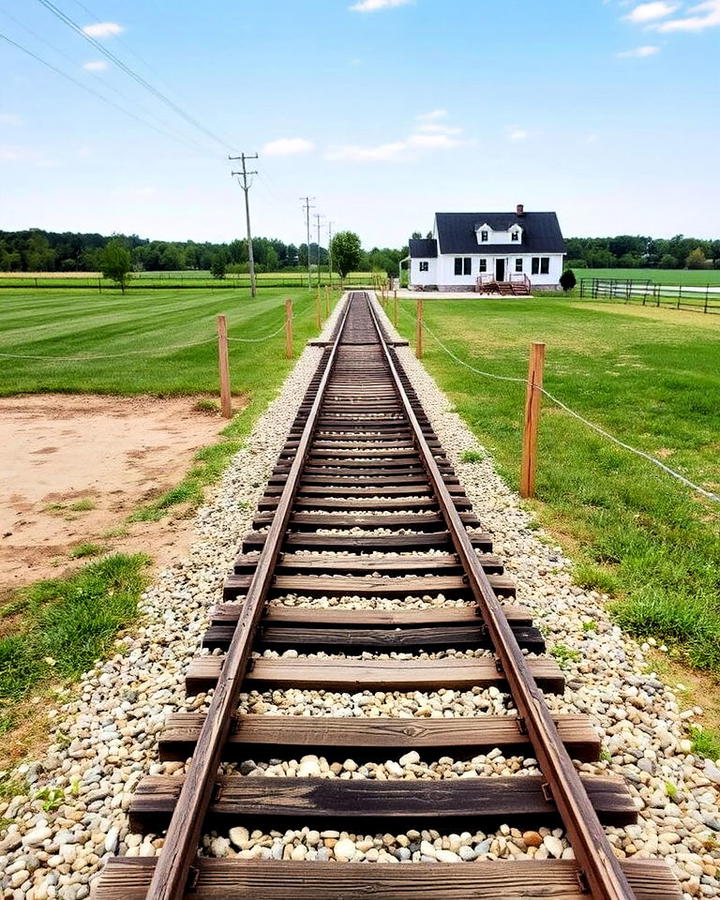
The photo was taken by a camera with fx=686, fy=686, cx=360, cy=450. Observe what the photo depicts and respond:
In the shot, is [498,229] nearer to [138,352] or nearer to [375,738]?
[138,352]

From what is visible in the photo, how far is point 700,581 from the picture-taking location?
198 inches

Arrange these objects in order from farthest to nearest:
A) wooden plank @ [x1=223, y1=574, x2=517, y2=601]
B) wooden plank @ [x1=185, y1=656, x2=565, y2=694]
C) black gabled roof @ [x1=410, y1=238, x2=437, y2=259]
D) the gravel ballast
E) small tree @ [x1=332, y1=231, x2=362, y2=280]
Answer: small tree @ [x1=332, y1=231, x2=362, y2=280]
black gabled roof @ [x1=410, y1=238, x2=437, y2=259]
wooden plank @ [x1=223, y1=574, x2=517, y2=601]
wooden plank @ [x1=185, y1=656, x2=565, y2=694]
the gravel ballast

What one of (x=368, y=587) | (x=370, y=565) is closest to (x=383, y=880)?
(x=368, y=587)

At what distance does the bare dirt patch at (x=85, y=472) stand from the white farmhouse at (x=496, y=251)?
158 feet

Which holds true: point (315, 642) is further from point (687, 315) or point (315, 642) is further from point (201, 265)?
point (201, 265)

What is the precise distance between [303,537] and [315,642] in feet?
5.12

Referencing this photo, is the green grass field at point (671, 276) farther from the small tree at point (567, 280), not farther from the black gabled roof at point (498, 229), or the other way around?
the small tree at point (567, 280)

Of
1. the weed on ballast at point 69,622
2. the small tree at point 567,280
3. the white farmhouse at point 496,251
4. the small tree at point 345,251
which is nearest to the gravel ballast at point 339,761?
the weed on ballast at point 69,622

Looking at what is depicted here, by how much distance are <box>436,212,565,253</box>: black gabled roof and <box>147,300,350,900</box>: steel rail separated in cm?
5626

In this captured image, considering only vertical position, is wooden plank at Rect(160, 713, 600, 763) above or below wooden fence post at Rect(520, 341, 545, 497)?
below

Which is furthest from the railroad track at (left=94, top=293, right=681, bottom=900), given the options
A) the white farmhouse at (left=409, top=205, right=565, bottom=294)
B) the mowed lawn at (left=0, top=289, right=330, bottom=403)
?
the white farmhouse at (left=409, top=205, right=565, bottom=294)

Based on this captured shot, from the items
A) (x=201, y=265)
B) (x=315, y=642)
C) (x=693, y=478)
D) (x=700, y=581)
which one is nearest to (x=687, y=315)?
(x=693, y=478)

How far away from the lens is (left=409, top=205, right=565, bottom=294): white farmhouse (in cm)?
5725

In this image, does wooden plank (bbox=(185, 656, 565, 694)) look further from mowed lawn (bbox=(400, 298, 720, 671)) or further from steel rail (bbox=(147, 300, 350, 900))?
mowed lawn (bbox=(400, 298, 720, 671))
